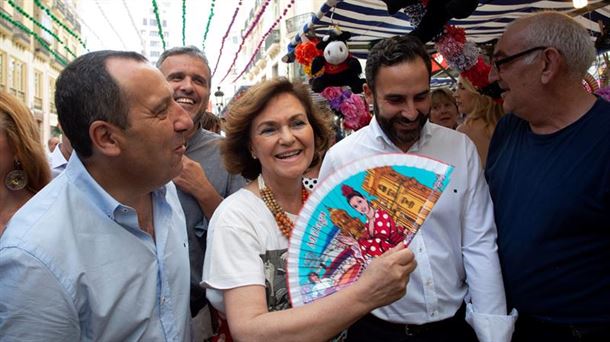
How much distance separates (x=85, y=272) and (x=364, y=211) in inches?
33.3

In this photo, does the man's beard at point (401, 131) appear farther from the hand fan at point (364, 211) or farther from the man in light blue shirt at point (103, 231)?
the man in light blue shirt at point (103, 231)

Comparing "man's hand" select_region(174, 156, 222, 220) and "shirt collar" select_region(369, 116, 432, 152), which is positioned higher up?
"shirt collar" select_region(369, 116, 432, 152)

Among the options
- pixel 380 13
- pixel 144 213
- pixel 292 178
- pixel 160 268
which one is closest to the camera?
pixel 160 268

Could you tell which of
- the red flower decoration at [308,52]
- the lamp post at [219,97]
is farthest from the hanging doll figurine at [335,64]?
the lamp post at [219,97]

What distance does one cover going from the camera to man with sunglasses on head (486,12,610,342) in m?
→ 1.86

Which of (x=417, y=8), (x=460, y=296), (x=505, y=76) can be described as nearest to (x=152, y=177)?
(x=460, y=296)

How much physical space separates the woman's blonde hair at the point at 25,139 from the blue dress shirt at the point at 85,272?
0.96 metres

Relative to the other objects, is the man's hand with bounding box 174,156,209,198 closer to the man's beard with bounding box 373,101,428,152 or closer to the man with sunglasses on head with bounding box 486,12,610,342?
the man's beard with bounding box 373,101,428,152

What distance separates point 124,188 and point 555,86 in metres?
1.80

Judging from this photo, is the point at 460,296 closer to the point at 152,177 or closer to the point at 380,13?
the point at 152,177

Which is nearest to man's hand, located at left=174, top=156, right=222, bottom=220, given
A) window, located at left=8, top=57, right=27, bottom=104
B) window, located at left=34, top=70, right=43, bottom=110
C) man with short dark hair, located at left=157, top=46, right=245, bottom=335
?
man with short dark hair, located at left=157, top=46, right=245, bottom=335

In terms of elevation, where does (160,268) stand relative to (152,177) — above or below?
below

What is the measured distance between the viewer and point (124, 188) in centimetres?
160

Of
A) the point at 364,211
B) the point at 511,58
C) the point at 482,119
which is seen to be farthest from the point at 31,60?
the point at 364,211
